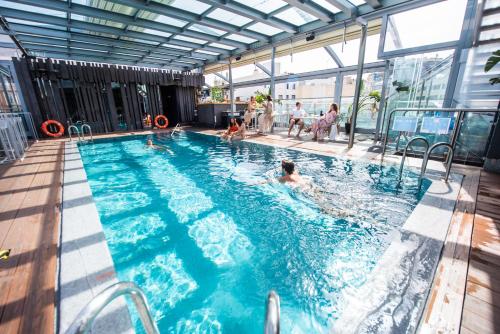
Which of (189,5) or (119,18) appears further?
(119,18)

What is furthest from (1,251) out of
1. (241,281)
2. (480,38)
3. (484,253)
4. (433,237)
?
(480,38)

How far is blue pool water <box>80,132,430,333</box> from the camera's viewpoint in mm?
1899

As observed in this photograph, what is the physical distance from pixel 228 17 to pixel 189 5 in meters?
1.22

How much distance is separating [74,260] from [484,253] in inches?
145

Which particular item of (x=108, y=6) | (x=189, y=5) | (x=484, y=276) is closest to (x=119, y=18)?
(x=108, y=6)

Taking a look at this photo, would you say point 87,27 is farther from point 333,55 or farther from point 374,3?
point 333,55

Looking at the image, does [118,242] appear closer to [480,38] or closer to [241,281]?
[241,281]

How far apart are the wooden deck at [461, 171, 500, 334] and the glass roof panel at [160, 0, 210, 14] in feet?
23.5

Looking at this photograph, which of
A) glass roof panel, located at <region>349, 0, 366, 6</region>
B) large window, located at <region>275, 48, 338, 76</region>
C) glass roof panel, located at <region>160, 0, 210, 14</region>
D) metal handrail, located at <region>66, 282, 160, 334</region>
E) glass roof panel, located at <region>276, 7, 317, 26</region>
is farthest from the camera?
large window, located at <region>275, 48, 338, 76</region>

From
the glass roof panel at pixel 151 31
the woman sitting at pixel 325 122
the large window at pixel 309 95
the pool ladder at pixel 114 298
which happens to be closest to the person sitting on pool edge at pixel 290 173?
the pool ladder at pixel 114 298

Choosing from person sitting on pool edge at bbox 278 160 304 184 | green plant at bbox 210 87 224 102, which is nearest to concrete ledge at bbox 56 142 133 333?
person sitting on pool edge at bbox 278 160 304 184

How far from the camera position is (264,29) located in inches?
302

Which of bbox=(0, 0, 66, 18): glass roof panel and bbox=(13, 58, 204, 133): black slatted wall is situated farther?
bbox=(13, 58, 204, 133): black slatted wall

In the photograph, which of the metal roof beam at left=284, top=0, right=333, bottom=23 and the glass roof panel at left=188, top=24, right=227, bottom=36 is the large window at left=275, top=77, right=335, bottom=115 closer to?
the metal roof beam at left=284, top=0, right=333, bottom=23
